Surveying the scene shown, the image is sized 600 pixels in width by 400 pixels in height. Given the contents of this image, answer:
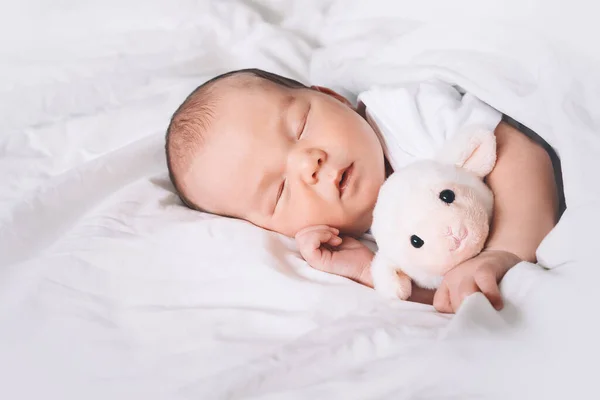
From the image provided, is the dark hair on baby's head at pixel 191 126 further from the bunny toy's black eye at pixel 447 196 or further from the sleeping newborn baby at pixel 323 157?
the bunny toy's black eye at pixel 447 196

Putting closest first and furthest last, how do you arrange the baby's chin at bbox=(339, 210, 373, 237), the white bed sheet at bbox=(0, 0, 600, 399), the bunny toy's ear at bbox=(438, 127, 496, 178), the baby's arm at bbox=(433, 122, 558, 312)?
the white bed sheet at bbox=(0, 0, 600, 399), the baby's arm at bbox=(433, 122, 558, 312), the bunny toy's ear at bbox=(438, 127, 496, 178), the baby's chin at bbox=(339, 210, 373, 237)

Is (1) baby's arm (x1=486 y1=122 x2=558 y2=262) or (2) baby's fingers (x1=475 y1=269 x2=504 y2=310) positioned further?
(1) baby's arm (x1=486 y1=122 x2=558 y2=262)

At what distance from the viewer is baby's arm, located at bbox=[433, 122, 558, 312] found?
2.76ft

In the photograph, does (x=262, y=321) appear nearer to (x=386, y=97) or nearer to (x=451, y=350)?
(x=451, y=350)

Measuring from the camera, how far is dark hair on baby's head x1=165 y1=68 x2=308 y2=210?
1.12 meters

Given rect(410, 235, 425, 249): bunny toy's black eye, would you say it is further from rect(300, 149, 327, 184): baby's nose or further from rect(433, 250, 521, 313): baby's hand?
rect(300, 149, 327, 184): baby's nose

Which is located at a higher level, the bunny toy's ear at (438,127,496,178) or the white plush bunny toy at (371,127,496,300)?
the bunny toy's ear at (438,127,496,178)

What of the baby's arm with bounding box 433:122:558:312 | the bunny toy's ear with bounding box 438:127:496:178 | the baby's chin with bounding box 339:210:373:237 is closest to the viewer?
the baby's arm with bounding box 433:122:558:312

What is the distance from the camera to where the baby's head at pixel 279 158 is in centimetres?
105

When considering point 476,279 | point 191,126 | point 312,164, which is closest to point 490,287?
point 476,279

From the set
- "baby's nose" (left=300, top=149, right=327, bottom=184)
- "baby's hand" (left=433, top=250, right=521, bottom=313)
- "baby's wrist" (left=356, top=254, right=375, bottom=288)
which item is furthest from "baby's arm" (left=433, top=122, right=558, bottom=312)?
"baby's nose" (left=300, top=149, right=327, bottom=184)

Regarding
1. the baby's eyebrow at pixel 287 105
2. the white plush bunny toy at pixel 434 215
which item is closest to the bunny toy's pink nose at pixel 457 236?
the white plush bunny toy at pixel 434 215

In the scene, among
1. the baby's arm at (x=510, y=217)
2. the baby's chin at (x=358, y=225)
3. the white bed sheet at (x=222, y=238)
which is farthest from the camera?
the baby's chin at (x=358, y=225)

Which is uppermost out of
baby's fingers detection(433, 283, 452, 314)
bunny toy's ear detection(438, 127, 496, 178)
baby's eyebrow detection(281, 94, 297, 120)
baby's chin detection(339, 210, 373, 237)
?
bunny toy's ear detection(438, 127, 496, 178)
